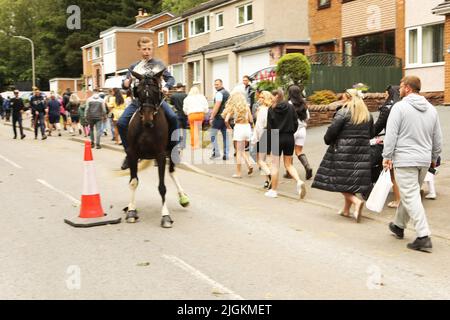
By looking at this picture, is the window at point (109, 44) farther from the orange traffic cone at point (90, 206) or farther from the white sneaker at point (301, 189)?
the orange traffic cone at point (90, 206)

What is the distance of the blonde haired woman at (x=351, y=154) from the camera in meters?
8.34

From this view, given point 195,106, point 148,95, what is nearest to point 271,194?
point 148,95

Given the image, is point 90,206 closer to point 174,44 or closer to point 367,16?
point 367,16

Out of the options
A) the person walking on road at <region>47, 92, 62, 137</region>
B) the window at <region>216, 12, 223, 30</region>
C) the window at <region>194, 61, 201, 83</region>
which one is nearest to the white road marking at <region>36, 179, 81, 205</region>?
the person walking on road at <region>47, 92, 62, 137</region>

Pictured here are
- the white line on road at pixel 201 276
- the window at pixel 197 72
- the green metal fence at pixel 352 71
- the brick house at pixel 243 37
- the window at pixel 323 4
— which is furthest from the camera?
the window at pixel 197 72

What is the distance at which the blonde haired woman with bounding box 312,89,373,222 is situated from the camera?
834cm

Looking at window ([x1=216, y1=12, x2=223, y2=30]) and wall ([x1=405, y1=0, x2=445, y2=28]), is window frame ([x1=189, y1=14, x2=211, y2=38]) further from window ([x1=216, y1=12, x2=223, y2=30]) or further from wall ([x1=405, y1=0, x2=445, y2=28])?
wall ([x1=405, y1=0, x2=445, y2=28])

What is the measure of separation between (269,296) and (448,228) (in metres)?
4.07

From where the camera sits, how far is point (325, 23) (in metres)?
30.5

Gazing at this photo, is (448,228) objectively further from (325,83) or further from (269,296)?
(325,83)

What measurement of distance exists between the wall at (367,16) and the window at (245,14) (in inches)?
315

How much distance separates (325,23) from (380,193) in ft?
79.1

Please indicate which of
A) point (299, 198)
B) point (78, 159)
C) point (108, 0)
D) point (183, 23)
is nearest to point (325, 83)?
point (78, 159)

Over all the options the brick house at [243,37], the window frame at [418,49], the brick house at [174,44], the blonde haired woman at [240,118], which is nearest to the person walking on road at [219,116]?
the blonde haired woman at [240,118]
